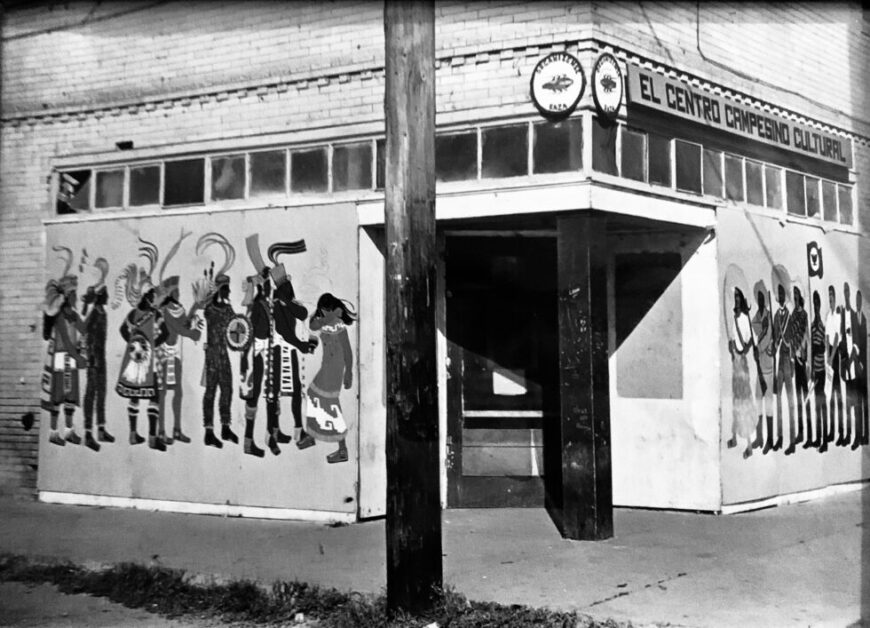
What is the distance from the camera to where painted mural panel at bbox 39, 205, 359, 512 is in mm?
11008

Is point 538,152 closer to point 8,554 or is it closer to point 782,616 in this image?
point 782,616

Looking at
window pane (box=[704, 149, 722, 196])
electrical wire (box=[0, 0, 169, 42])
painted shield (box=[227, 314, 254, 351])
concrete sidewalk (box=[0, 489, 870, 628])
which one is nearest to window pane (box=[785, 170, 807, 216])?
window pane (box=[704, 149, 722, 196])

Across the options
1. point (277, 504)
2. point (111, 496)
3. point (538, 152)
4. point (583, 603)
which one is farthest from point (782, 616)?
point (111, 496)

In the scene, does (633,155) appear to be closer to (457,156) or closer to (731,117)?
(457,156)

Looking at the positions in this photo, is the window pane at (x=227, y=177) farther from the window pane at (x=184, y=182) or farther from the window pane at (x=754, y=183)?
the window pane at (x=754, y=183)

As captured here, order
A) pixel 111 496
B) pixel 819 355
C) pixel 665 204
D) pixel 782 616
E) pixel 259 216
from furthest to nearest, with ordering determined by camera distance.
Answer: pixel 819 355 < pixel 111 496 < pixel 259 216 < pixel 665 204 < pixel 782 616

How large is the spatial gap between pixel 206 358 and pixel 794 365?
6.60m

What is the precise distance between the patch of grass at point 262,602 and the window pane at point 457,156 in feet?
14.8

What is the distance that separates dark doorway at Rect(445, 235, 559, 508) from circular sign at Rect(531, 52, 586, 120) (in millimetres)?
2036

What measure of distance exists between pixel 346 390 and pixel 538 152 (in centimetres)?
300

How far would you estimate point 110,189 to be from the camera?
1256cm

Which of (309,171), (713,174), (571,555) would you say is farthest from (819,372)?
(309,171)

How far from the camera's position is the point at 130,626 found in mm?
6934

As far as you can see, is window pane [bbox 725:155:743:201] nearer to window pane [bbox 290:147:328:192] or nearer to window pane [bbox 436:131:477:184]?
window pane [bbox 436:131:477:184]
